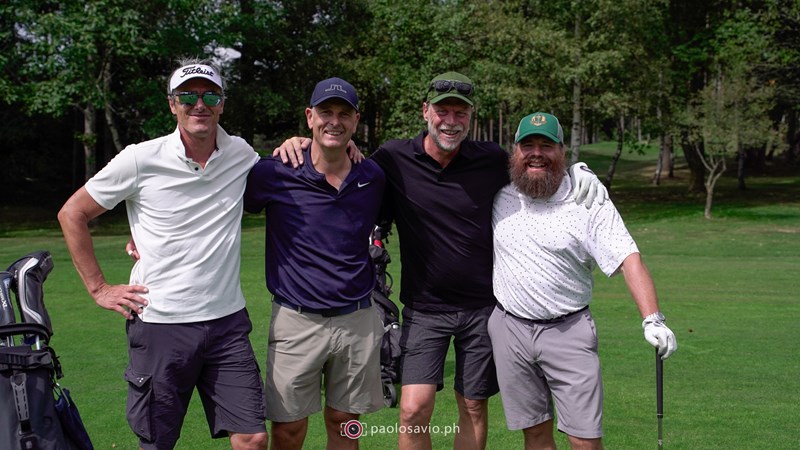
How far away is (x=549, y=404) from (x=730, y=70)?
2951cm

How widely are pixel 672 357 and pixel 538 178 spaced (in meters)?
5.05

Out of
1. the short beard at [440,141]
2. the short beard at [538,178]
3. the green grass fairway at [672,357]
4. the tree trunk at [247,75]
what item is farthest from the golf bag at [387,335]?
the tree trunk at [247,75]

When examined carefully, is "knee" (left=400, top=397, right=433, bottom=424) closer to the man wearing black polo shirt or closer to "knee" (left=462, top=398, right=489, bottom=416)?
the man wearing black polo shirt

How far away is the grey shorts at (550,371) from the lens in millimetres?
4875

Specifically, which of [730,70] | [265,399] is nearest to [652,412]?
[265,399]

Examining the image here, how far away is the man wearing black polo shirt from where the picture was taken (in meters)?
5.27

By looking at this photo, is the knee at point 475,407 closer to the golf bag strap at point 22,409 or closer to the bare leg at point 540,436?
the bare leg at point 540,436

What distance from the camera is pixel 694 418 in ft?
22.7

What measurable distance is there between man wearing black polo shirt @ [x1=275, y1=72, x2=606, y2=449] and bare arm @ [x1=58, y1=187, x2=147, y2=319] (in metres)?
1.25

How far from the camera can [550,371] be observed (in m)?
4.99

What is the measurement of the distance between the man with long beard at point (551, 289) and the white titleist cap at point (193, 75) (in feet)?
5.69

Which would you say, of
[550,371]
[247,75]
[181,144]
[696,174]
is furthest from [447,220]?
[696,174]

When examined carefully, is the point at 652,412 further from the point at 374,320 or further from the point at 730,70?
the point at 730,70

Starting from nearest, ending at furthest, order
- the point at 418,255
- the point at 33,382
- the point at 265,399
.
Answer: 1. the point at 33,382
2. the point at 265,399
3. the point at 418,255
